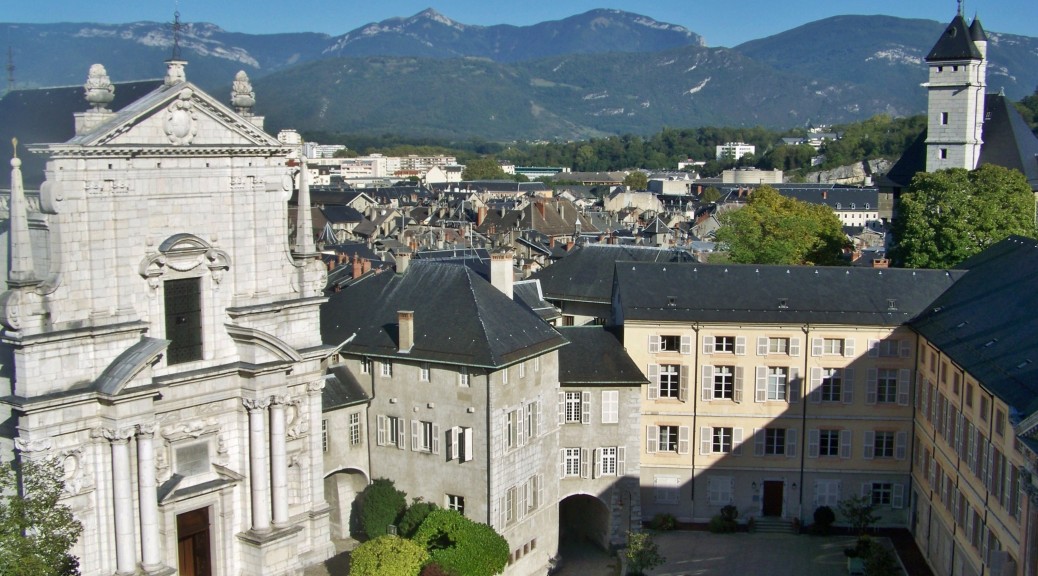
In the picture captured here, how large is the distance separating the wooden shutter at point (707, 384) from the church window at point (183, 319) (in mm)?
23393

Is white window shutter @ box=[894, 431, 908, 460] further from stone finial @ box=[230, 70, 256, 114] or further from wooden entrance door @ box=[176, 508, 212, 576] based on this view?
stone finial @ box=[230, 70, 256, 114]

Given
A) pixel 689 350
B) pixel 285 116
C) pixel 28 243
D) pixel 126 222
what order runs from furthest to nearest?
1. pixel 285 116
2. pixel 689 350
3. pixel 126 222
4. pixel 28 243

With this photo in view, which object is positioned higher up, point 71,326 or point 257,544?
point 71,326

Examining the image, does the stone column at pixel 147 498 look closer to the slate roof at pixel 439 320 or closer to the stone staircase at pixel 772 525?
the slate roof at pixel 439 320

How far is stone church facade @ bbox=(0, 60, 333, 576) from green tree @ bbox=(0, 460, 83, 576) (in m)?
1.26

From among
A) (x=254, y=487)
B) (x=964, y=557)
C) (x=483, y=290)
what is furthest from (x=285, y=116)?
(x=964, y=557)

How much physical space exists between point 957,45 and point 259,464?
59418 mm

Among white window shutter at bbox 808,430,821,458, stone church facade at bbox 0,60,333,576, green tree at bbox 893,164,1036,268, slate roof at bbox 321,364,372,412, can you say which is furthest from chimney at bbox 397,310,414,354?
green tree at bbox 893,164,1036,268

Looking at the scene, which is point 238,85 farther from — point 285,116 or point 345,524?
point 285,116

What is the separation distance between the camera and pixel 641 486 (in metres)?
47.5

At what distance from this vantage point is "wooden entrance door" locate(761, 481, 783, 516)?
47.4 m

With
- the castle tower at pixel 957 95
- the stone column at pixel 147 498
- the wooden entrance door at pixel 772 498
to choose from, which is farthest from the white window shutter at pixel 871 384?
the castle tower at pixel 957 95

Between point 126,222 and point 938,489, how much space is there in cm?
3215

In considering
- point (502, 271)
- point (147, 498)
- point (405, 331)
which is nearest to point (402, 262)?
point (502, 271)
